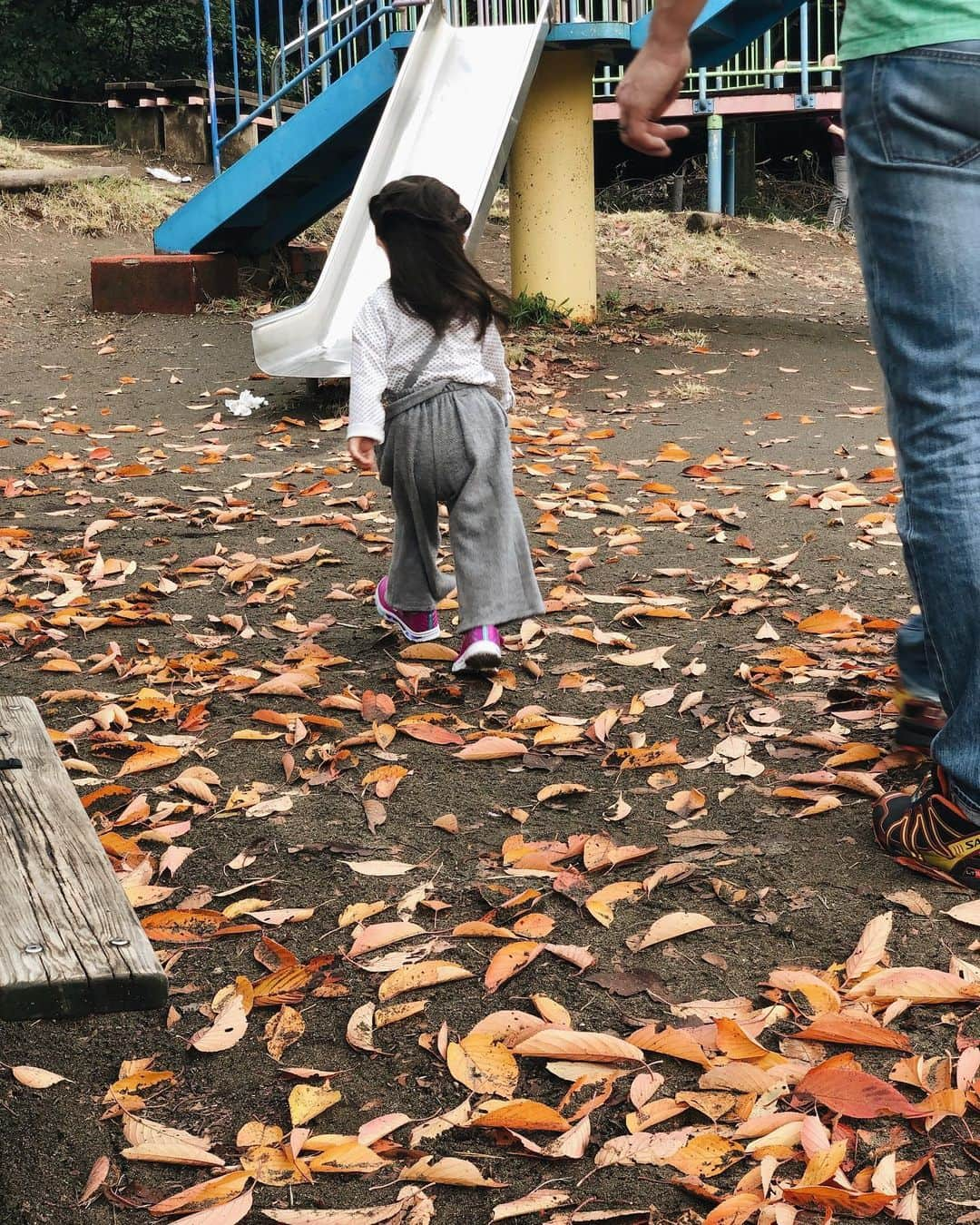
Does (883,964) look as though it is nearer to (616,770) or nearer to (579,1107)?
(579,1107)

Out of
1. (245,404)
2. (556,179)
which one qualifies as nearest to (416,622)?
(245,404)

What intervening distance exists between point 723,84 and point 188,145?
642 centimetres

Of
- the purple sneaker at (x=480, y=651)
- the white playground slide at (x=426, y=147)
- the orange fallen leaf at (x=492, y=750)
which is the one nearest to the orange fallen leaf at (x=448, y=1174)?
the orange fallen leaf at (x=492, y=750)

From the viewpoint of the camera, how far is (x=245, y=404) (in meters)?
6.93

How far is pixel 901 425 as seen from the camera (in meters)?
2.14

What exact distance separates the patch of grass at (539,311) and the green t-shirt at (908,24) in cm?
652

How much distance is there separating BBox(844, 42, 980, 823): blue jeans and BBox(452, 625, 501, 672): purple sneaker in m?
1.43

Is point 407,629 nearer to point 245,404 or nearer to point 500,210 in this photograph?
point 245,404

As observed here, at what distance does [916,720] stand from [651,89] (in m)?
1.34

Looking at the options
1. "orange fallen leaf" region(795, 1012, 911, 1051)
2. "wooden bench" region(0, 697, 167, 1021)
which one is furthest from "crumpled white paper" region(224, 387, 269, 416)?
"orange fallen leaf" region(795, 1012, 911, 1051)

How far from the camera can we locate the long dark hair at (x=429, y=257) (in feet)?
11.5

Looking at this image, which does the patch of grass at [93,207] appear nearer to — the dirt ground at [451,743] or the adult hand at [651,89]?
the dirt ground at [451,743]

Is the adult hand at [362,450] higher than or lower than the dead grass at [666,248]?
lower

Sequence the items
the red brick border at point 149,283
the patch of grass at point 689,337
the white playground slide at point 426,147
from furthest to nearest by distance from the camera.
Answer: the red brick border at point 149,283 → the patch of grass at point 689,337 → the white playground slide at point 426,147
